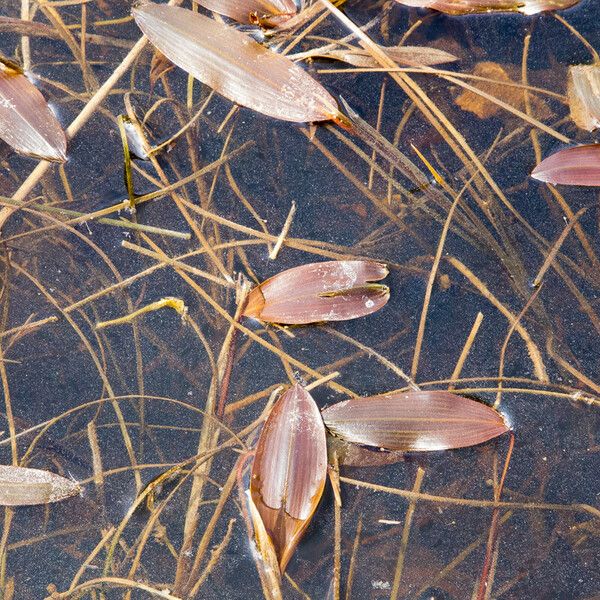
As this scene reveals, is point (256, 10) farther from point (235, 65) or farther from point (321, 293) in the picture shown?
point (321, 293)

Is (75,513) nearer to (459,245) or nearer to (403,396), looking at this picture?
(403,396)

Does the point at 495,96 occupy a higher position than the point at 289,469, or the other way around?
the point at 495,96

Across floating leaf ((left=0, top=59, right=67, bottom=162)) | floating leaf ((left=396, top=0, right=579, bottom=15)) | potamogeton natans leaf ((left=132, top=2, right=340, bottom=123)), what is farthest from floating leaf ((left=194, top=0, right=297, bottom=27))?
floating leaf ((left=0, top=59, right=67, bottom=162))

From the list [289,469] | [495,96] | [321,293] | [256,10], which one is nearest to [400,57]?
[495,96]

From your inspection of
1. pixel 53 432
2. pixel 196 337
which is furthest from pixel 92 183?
pixel 53 432

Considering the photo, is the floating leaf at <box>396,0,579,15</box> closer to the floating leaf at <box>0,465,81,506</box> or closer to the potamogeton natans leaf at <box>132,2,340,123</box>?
the potamogeton natans leaf at <box>132,2,340,123</box>

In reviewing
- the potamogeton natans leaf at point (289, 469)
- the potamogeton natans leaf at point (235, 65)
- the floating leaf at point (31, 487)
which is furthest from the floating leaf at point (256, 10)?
the floating leaf at point (31, 487)

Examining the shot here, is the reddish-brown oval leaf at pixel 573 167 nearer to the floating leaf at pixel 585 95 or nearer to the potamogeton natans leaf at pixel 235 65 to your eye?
the floating leaf at pixel 585 95
